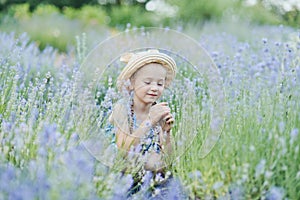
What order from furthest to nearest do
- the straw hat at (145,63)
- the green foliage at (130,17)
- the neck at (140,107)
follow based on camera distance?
the green foliage at (130,17) < the neck at (140,107) < the straw hat at (145,63)

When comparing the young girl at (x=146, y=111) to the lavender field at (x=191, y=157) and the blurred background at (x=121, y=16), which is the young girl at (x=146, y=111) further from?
the blurred background at (x=121, y=16)

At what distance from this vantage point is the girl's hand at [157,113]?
2.81 m

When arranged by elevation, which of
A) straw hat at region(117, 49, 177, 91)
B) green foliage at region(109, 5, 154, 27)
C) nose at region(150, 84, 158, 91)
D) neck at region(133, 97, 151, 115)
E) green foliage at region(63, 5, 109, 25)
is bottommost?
neck at region(133, 97, 151, 115)

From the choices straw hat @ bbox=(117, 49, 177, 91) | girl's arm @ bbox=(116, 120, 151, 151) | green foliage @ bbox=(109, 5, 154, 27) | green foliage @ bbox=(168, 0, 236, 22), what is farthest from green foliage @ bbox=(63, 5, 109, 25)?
girl's arm @ bbox=(116, 120, 151, 151)

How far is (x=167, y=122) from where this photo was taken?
9.39 feet

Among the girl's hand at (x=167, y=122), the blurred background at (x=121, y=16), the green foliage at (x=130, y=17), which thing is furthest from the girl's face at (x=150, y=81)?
the green foliage at (x=130, y=17)

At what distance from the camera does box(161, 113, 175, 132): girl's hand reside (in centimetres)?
284

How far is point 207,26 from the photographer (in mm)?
7715

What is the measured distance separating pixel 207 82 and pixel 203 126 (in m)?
0.39

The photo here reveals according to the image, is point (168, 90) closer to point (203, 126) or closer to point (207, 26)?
point (203, 126)

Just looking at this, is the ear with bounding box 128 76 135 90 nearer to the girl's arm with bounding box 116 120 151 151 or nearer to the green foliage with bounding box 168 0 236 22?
the girl's arm with bounding box 116 120 151 151

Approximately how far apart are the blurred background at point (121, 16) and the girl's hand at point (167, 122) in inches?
120

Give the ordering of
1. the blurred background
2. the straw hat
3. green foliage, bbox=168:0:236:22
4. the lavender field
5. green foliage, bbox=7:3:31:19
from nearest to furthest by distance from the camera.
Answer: the lavender field
the straw hat
the blurred background
green foliage, bbox=7:3:31:19
green foliage, bbox=168:0:236:22

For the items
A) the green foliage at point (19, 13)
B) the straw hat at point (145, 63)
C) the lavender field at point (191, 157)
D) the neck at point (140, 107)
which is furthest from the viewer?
the green foliage at point (19, 13)
